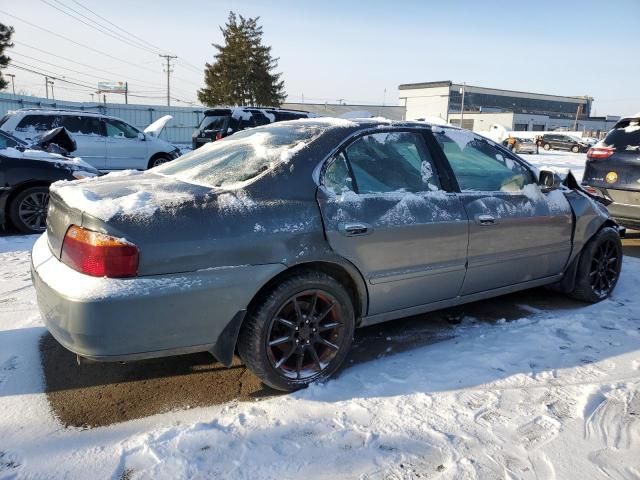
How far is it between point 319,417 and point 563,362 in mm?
1738

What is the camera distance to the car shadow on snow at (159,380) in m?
2.75

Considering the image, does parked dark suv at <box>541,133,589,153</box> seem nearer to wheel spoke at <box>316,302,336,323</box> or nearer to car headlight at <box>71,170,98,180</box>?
car headlight at <box>71,170,98,180</box>

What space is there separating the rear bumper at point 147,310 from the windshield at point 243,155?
0.62 meters

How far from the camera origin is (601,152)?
6645 mm

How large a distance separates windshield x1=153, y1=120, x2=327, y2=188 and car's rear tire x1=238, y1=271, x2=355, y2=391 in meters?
0.69

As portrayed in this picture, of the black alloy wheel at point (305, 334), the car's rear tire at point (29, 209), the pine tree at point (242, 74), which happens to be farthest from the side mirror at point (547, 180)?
the pine tree at point (242, 74)

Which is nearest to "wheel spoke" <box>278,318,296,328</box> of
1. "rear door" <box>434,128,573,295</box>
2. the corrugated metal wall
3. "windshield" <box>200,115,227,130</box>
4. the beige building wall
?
"rear door" <box>434,128,573,295</box>

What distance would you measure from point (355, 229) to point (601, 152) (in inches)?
203

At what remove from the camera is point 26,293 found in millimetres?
4383

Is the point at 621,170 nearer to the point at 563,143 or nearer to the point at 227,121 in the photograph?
the point at 227,121

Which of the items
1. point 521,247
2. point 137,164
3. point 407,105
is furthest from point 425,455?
point 407,105

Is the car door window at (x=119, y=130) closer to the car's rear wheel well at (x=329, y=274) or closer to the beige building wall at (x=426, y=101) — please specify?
the car's rear wheel well at (x=329, y=274)

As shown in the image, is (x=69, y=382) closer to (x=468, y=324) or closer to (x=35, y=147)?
(x=468, y=324)

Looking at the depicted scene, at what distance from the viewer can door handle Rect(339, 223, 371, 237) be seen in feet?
9.64
